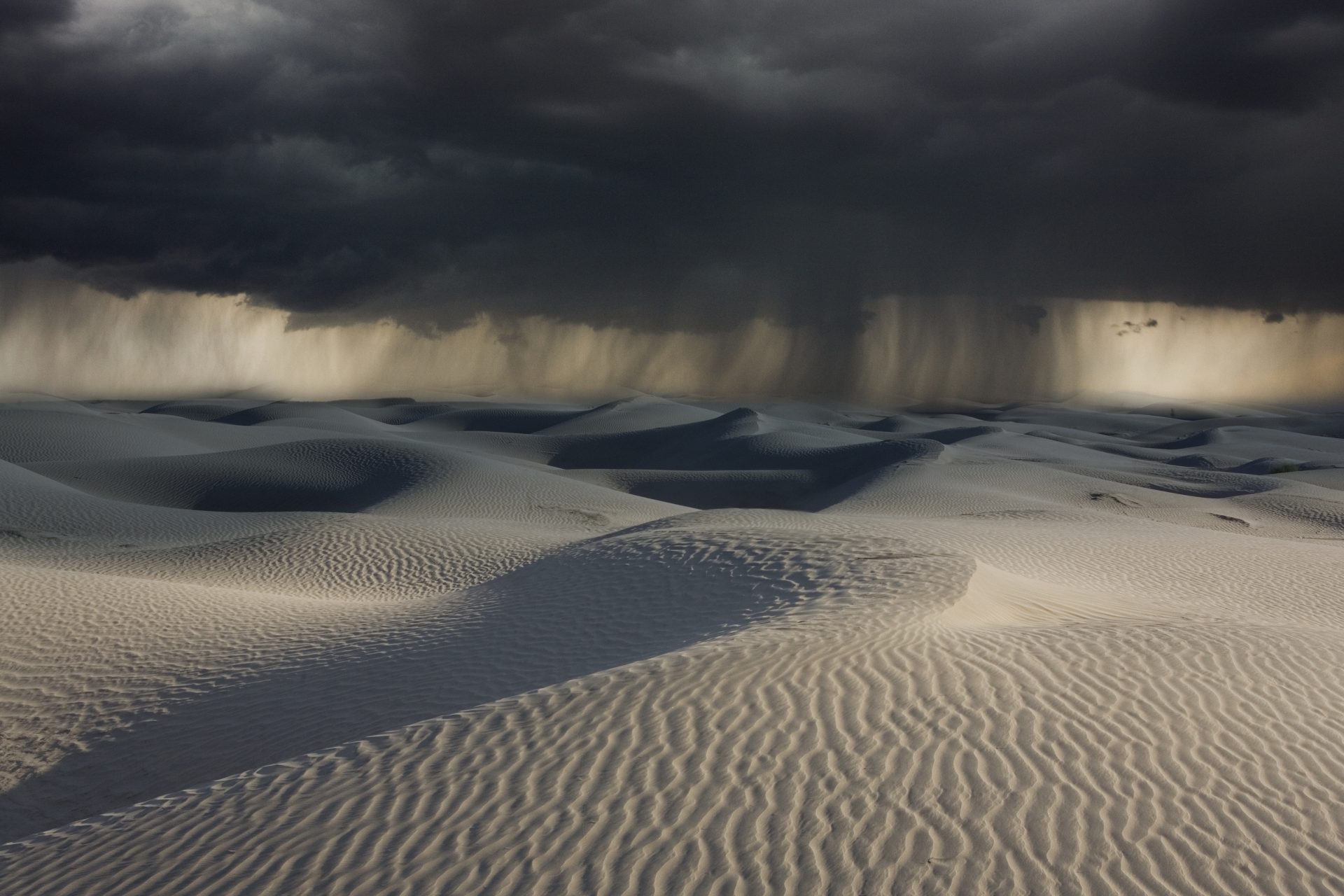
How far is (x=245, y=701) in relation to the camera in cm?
1132

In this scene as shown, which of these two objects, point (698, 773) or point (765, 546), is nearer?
point (698, 773)

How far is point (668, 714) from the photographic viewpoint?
7.57 m

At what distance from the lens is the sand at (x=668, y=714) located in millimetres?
5770

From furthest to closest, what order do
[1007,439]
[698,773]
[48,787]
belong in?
[1007,439], [48,787], [698,773]

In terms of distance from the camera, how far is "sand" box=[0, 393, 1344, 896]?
5.77m

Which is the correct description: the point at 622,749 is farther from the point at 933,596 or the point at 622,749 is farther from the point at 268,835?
the point at 933,596

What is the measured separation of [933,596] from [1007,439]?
69.5m

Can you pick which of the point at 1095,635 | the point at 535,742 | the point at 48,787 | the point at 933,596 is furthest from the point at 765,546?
the point at 48,787

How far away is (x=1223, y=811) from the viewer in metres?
6.21

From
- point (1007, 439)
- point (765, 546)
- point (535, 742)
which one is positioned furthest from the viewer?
point (1007, 439)

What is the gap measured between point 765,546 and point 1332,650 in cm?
753

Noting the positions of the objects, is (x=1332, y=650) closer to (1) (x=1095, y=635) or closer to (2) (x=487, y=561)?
(1) (x=1095, y=635)

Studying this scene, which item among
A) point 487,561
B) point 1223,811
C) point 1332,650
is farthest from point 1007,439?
point 1223,811

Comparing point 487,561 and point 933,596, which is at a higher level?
point 933,596
